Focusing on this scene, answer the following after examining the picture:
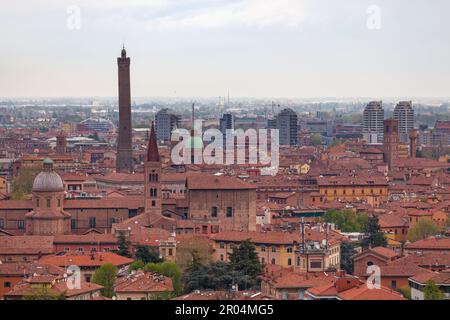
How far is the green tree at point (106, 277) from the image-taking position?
13.4m

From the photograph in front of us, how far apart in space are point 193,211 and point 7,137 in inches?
1409

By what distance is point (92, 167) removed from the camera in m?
41.0

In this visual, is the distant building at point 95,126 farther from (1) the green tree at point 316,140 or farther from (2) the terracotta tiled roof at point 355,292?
(2) the terracotta tiled roof at point 355,292

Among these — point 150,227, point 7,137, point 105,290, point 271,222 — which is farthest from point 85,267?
point 7,137

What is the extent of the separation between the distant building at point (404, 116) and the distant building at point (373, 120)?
0.88 m

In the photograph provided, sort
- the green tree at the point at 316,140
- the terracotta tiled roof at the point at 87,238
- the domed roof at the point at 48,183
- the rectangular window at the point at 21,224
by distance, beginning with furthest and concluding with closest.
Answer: the green tree at the point at 316,140
the rectangular window at the point at 21,224
the domed roof at the point at 48,183
the terracotta tiled roof at the point at 87,238

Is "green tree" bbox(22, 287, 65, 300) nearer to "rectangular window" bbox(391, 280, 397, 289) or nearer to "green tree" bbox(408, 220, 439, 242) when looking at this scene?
"rectangular window" bbox(391, 280, 397, 289)

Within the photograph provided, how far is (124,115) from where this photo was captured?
117 ft

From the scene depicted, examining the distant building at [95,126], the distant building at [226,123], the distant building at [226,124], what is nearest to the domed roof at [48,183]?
the distant building at [226,124]

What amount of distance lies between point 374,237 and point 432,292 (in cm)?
846

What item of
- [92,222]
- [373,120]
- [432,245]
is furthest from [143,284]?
[373,120]

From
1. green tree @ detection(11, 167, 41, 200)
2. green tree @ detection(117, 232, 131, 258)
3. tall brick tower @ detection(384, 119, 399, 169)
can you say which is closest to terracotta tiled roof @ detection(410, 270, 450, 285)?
green tree @ detection(117, 232, 131, 258)

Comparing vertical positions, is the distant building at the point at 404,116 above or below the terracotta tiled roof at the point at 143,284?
below

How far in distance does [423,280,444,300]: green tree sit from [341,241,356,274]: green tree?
462 centimetres
